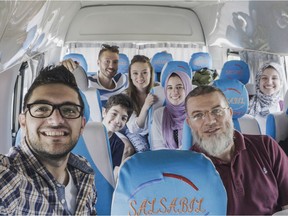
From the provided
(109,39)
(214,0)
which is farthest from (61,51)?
(214,0)

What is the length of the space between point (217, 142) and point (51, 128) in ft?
1.79

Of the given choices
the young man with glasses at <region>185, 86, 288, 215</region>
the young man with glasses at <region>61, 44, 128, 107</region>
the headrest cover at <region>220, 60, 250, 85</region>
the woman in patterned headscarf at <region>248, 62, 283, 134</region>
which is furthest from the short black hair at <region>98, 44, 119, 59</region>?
the young man with glasses at <region>185, 86, 288, 215</region>

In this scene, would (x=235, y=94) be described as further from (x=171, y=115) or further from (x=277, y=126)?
(x=171, y=115)

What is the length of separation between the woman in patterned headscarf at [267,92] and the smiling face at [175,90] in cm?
46

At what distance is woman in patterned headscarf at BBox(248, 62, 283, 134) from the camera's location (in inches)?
94.5

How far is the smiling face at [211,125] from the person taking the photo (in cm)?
129

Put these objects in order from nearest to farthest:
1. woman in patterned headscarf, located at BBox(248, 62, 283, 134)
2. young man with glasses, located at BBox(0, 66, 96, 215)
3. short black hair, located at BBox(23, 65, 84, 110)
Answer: young man with glasses, located at BBox(0, 66, 96, 215), short black hair, located at BBox(23, 65, 84, 110), woman in patterned headscarf, located at BBox(248, 62, 283, 134)

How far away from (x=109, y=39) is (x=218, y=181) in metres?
1.88

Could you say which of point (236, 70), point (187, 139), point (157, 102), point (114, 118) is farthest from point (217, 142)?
point (236, 70)

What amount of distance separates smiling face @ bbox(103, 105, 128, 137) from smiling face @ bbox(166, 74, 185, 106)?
303mm

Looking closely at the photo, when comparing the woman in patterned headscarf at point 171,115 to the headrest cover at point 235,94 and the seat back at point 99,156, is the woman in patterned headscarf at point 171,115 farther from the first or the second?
the seat back at point 99,156

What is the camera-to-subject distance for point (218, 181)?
863 mm

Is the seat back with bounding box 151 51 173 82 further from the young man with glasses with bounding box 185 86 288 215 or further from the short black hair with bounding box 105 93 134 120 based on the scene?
the young man with glasses with bounding box 185 86 288 215

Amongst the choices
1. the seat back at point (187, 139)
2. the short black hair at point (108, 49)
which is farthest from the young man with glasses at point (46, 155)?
the short black hair at point (108, 49)
